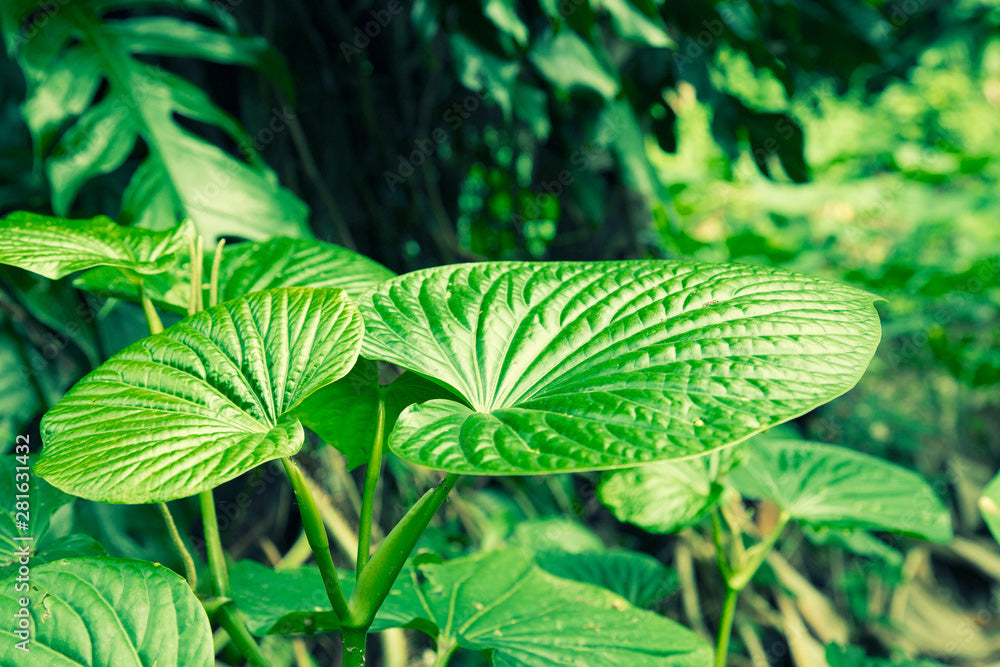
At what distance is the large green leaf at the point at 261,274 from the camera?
0.54 metres

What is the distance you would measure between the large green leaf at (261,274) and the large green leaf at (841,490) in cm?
48

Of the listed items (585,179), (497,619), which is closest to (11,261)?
(497,619)

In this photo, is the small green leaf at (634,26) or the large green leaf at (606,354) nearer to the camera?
the large green leaf at (606,354)

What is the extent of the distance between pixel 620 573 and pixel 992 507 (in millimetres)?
392

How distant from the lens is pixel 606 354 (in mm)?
407

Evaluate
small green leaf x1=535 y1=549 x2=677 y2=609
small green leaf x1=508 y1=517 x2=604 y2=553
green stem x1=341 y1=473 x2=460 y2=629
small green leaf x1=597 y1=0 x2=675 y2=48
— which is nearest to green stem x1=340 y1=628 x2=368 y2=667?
green stem x1=341 y1=473 x2=460 y2=629

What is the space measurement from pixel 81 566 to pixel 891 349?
2581 mm

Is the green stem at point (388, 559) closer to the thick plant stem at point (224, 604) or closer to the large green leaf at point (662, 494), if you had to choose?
the thick plant stem at point (224, 604)

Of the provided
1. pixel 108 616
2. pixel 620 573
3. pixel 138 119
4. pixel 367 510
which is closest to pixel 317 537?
pixel 367 510

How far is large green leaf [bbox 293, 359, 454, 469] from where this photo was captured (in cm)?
49

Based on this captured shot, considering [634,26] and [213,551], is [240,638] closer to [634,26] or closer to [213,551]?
→ [213,551]

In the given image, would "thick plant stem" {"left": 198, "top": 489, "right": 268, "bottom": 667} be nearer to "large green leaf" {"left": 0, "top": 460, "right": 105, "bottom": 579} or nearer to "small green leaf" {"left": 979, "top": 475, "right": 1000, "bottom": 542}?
"large green leaf" {"left": 0, "top": 460, "right": 105, "bottom": 579}

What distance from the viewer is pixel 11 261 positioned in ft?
1.43

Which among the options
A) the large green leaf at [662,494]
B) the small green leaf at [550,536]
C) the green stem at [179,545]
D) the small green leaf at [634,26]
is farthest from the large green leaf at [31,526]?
the small green leaf at [634,26]
